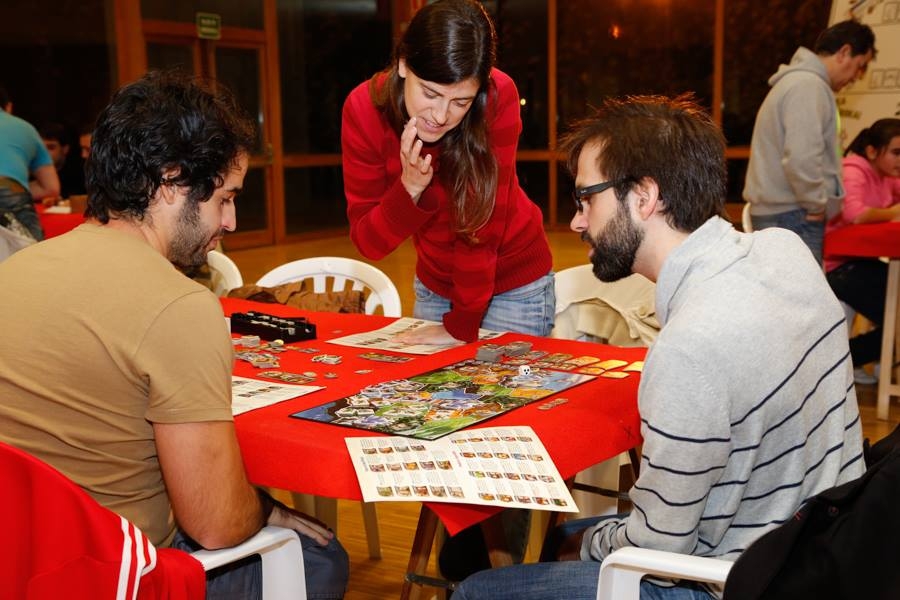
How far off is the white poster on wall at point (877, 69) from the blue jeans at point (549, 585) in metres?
5.61

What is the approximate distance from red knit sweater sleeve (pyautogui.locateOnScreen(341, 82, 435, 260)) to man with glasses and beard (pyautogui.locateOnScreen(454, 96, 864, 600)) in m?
0.68

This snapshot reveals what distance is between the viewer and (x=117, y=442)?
1.49 metres

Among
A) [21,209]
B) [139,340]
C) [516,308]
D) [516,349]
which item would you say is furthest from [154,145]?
[21,209]

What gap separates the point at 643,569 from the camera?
1.49 meters

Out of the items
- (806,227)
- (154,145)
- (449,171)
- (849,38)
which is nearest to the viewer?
(154,145)

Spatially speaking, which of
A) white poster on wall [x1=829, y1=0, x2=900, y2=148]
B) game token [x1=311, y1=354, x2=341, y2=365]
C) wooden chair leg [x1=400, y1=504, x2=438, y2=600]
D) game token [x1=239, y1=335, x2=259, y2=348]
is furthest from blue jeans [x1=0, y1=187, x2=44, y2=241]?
white poster on wall [x1=829, y1=0, x2=900, y2=148]

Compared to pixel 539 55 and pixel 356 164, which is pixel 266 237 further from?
pixel 356 164

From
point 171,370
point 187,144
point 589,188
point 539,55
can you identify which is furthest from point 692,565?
point 539,55

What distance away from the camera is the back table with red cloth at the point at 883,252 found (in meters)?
4.27

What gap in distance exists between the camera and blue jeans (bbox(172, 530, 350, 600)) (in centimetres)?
175

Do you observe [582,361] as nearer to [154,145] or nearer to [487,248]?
[487,248]

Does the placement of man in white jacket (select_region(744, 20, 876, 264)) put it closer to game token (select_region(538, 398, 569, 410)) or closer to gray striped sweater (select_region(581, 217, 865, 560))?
game token (select_region(538, 398, 569, 410))

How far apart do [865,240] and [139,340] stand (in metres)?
3.74

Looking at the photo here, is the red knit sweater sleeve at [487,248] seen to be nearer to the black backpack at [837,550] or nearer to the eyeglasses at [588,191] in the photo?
the eyeglasses at [588,191]
